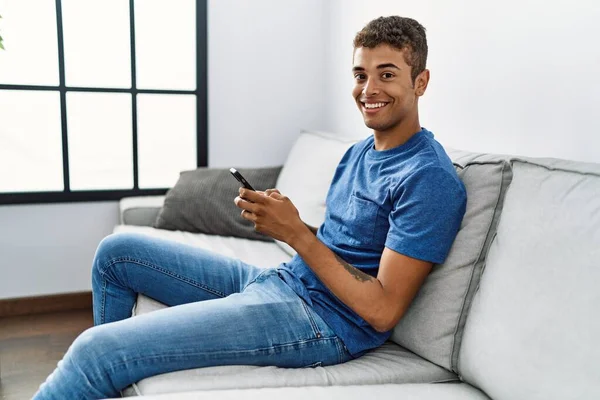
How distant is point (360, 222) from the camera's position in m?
1.30

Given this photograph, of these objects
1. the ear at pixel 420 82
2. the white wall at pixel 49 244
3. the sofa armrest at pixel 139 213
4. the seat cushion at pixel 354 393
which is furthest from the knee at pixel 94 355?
the white wall at pixel 49 244

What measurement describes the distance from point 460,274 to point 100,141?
7.02 ft

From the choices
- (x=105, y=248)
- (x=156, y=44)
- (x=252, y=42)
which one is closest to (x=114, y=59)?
(x=156, y=44)

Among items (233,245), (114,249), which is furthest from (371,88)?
(233,245)

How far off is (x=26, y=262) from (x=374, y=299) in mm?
2093

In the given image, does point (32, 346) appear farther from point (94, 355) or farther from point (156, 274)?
point (94, 355)

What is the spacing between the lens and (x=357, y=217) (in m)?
1.32

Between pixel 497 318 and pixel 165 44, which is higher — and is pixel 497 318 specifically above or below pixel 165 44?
below

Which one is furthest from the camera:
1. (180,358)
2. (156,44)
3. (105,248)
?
(156,44)

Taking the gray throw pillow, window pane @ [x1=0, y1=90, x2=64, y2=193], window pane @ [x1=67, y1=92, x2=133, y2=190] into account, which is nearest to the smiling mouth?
the gray throw pillow

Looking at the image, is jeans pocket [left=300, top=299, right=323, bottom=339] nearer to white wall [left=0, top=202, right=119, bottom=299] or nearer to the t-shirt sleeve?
the t-shirt sleeve

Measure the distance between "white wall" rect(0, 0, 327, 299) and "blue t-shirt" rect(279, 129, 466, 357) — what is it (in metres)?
1.56

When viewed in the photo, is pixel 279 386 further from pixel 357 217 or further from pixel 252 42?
pixel 252 42

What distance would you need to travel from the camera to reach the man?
3.65 feet
